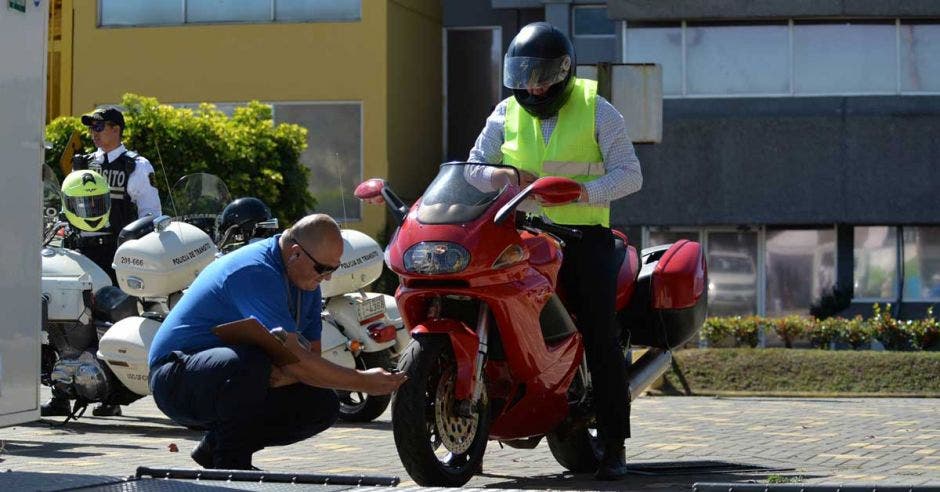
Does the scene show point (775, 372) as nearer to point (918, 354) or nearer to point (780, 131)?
point (918, 354)

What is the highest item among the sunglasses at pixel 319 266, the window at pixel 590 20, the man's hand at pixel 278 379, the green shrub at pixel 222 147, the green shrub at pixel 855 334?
the window at pixel 590 20

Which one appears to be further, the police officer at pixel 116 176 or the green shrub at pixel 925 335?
the green shrub at pixel 925 335

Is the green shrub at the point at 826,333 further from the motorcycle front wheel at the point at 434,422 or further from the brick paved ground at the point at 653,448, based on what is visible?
the motorcycle front wheel at the point at 434,422

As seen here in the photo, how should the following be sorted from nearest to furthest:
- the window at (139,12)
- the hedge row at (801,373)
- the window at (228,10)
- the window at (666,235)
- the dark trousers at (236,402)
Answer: the dark trousers at (236,402)
the hedge row at (801,373)
the window at (666,235)
the window at (228,10)
the window at (139,12)

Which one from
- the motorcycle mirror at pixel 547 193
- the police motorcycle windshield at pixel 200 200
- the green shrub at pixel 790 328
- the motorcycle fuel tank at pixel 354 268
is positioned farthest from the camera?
the green shrub at pixel 790 328

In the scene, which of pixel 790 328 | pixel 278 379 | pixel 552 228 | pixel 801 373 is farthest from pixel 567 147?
pixel 790 328

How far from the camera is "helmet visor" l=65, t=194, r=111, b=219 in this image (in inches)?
452

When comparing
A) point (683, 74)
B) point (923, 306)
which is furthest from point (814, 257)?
point (683, 74)

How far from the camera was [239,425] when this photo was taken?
6.68 meters

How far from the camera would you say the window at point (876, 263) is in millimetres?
28391

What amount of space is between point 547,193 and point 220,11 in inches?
926

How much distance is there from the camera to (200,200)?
1170cm

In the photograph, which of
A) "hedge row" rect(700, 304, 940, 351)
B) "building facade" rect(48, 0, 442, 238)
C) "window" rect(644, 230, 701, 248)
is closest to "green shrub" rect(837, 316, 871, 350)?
"hedge row" rect(700, 304, 940, 351)

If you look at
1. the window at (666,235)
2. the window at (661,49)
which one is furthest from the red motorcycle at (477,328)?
the window at (666,235)
